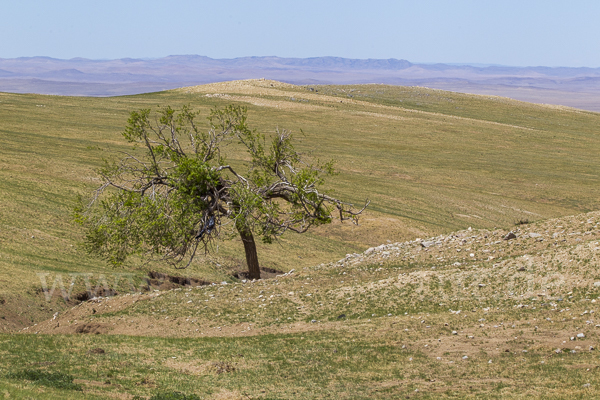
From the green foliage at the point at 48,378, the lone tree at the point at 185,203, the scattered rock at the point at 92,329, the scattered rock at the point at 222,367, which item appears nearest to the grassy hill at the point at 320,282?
the scattered rock at the point at 222,367

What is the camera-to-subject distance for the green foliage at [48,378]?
447 inches

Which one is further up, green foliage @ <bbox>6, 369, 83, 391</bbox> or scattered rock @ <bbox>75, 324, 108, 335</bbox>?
green foliage @ <bbox>6, 369, 83, 391</bbox>

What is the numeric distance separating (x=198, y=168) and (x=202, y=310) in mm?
5709

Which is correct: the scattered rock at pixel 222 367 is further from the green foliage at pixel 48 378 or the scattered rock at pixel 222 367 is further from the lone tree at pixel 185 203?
the lone tree at pixel 185 203

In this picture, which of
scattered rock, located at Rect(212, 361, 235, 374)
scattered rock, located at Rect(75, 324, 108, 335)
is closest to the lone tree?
scattered rock, located at Rect(75, 324, 108, 335)

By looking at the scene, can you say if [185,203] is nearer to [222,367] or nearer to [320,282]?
[320,282]

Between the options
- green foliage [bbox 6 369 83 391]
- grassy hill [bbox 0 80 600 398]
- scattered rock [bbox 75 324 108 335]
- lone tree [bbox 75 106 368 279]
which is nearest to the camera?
green foliage [bbox 6 369 83 391]

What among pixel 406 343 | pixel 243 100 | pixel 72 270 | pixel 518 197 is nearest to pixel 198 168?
pixel 72 270

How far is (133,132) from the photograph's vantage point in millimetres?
23531

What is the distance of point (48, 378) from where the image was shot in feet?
38.7

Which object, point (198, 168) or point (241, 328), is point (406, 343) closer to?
point (241, 328)

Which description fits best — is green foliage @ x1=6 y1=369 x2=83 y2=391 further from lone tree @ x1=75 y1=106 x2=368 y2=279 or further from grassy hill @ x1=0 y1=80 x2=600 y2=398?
lone tree @ x1=75 y1=106 x2=368 y2=279

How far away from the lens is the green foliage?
11.4 m

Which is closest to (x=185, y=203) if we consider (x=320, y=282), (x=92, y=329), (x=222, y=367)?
(x=92, y=329)
